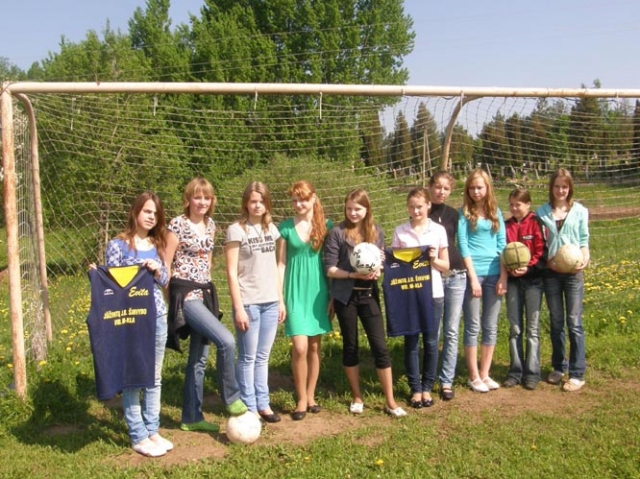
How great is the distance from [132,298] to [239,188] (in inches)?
230

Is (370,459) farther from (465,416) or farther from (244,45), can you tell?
(244,45)

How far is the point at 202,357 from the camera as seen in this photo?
4734 millimetres

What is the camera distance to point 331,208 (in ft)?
32.1

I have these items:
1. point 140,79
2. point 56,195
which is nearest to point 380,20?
point 140,79

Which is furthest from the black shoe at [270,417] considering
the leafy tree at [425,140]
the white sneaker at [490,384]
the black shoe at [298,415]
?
the leafy tree at [425,140]

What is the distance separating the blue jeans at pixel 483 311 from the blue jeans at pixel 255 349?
166cm

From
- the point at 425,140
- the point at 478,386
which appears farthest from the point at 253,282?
the point at 425,140

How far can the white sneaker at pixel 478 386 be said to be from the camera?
5.45 meters

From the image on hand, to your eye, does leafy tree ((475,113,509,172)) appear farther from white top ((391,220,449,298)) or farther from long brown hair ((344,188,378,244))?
long brown hair ((344,188,378,244))

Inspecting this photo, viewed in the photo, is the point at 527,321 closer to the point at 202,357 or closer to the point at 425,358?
the point at 425,358

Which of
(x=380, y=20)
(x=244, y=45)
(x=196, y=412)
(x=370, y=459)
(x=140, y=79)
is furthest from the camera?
(x=380, y=20)

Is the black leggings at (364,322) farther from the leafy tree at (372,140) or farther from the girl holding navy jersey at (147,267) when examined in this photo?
the leafy tree at (372,140)

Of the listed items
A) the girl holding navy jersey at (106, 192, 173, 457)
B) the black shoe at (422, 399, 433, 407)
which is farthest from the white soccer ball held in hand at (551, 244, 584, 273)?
the girl holding navy jersey at (106, 192, 173, 457)

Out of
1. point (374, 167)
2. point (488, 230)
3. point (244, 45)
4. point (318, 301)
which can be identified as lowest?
point (318, 301)
